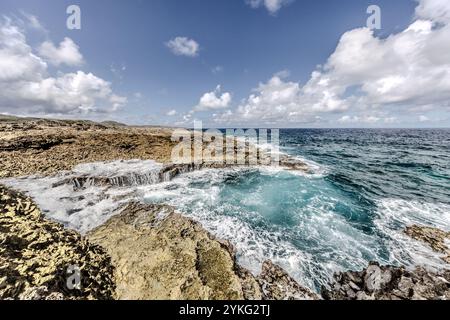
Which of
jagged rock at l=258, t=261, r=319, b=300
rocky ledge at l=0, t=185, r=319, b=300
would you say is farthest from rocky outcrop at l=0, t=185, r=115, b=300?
jagged rock at l=258, t=261, r=319, b=300

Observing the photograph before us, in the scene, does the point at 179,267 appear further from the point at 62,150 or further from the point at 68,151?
the point at 62,150

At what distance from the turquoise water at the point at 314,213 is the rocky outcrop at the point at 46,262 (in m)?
5.24

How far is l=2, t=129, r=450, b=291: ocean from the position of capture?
8.89 meters

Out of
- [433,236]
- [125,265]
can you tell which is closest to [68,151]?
[125,265]

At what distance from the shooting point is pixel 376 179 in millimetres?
21562

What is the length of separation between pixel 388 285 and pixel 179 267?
7.71 metres

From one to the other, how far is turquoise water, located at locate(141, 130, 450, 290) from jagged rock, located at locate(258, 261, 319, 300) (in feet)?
1.44

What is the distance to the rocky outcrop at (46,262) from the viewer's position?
5762mm

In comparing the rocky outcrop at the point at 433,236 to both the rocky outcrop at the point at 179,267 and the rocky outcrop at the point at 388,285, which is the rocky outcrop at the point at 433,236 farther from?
the rocky outcrop at the point at 179,267

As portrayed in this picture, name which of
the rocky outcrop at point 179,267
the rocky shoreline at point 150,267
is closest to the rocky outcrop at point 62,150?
the rocky shoreline at point 150,267

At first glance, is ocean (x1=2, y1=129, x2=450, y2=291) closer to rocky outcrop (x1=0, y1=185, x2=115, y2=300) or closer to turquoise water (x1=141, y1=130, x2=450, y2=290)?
turquoise water (x1=141, y1=130, x2=450, y2=290)

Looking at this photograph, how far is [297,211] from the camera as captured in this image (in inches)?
534

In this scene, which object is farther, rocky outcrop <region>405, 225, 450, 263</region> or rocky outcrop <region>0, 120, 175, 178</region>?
rocky outcrop <region>0, 120, 175, 178</region>
